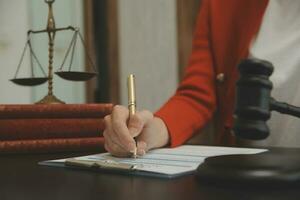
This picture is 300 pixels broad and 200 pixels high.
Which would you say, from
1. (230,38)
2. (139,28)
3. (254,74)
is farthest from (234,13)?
(254,74)

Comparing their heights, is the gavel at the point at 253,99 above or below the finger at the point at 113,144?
above

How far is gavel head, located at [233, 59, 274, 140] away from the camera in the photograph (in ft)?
1.39

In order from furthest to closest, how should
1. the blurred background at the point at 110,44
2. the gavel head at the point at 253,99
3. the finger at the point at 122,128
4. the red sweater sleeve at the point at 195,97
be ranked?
the blurred background at the point at 110,44
the red sweater sleeve at the point at 195,97
the finger at the point at 122,128
the gavel head at the point at 253,99

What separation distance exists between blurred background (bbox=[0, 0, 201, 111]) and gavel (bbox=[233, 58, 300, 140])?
1.20 m

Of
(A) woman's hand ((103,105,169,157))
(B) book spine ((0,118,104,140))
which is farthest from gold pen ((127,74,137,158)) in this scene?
(B) book spine ((0,118,104,140))

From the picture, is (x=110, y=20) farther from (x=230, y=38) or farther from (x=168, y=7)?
(x=230, y=38)

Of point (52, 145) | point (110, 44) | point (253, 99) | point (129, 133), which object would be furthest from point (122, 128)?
point (110, 44)

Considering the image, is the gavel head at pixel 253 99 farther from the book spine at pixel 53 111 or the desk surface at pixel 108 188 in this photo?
the book spine at pixel 53 111

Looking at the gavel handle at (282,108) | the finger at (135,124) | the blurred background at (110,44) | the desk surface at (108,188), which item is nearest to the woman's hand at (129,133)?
the finger at (135,124)

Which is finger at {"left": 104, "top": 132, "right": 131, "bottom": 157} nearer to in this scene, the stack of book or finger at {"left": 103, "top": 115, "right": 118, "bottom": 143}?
finger at {"left": 103, "top": 115, "right": 118, "bottom": 143}

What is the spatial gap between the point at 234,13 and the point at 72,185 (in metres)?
0.74

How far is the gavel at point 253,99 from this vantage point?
0.42 m

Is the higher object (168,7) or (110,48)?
(168,7)

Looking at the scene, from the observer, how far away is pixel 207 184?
478mm
